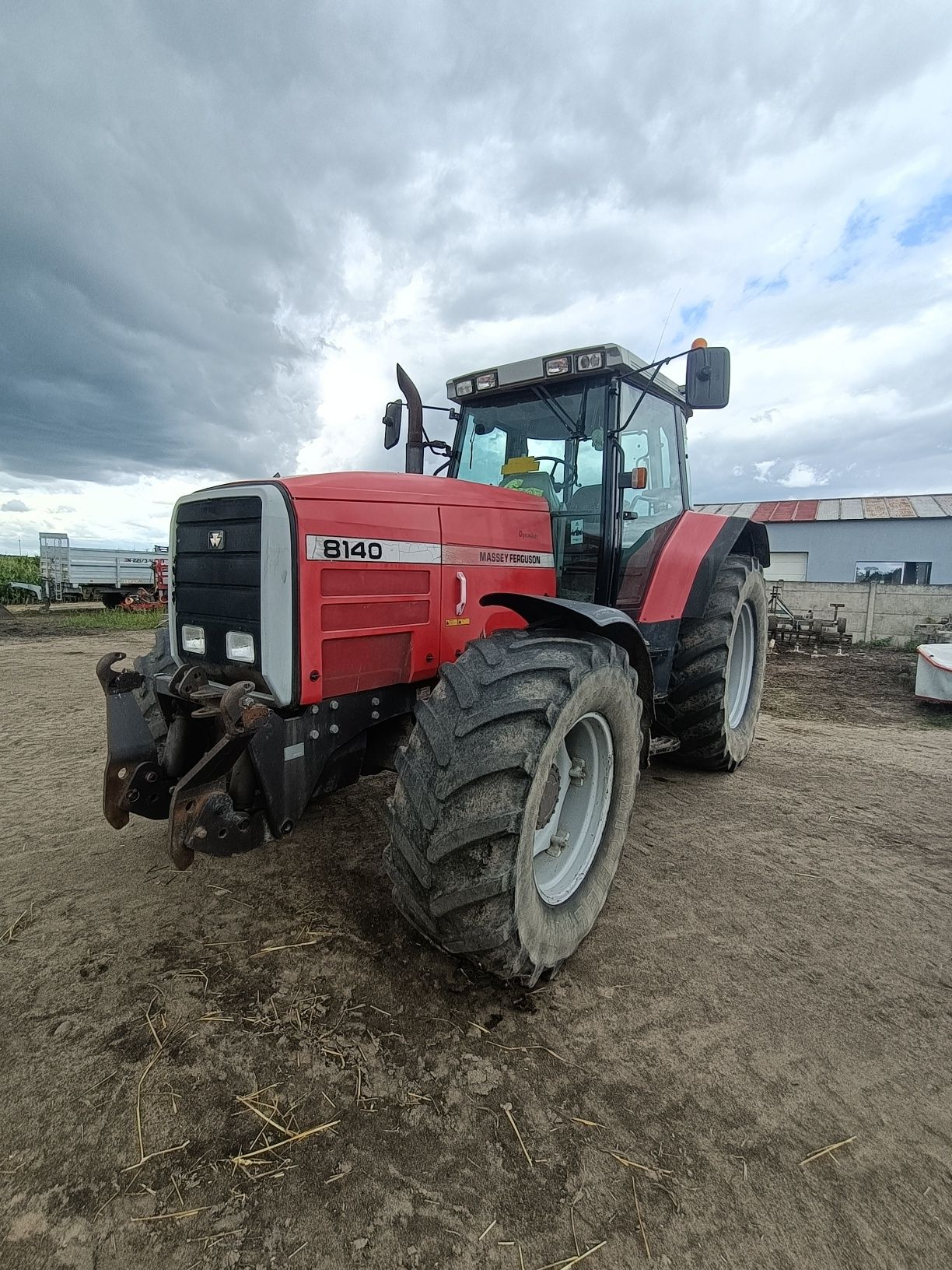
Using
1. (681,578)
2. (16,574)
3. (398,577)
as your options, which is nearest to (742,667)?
(681,578)

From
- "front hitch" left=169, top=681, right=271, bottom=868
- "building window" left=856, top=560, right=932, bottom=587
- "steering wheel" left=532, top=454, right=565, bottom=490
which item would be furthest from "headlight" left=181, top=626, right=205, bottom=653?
Answer: "building window" left=856, top=560, right=932, bottom=587

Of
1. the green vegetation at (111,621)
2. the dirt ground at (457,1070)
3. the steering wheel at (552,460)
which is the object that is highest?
the steering wheel at (552,460)

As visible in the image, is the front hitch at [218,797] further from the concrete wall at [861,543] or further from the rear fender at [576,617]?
the concrete wall at [861,543]

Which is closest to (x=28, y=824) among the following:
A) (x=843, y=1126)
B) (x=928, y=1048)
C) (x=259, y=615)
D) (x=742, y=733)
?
(x=259, y=615)

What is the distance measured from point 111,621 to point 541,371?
1515cm

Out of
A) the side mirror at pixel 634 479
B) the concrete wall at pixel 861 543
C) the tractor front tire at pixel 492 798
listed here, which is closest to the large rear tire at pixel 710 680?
the side mirror at pixel 634 479

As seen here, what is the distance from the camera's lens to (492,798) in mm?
1893

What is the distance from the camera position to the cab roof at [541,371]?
3133mm

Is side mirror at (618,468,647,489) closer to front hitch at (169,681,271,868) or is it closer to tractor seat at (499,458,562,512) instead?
tractor seat at (499,458,562,512)

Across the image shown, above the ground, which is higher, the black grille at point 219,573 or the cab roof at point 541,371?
the cab roof at point 541,371

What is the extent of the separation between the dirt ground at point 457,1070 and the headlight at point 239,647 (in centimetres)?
108

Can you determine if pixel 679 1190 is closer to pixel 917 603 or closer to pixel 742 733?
pixel 742 733

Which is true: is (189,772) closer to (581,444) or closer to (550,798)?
(550,798)

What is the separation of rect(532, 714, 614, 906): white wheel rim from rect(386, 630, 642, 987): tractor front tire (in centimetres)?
14
